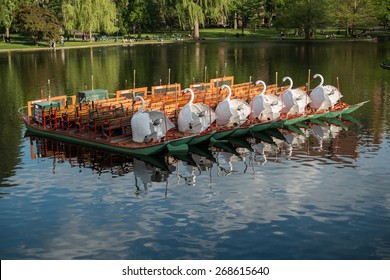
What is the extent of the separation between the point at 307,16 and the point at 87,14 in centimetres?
6552

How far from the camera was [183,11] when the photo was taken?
526ft

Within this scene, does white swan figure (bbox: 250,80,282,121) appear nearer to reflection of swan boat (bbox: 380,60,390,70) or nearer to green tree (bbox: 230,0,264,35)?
reflection of swan boat (bbox: 380,60,390,70)

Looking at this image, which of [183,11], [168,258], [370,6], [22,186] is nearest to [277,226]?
[168,258]

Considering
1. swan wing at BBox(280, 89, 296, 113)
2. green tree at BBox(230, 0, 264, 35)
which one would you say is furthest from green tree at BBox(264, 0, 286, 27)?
swan wing at BBox(280, 89, 296, 113)

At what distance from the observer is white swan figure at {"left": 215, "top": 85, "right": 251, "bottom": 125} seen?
4675cm

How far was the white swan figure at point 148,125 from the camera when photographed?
135 feet

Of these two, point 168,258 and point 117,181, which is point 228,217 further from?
point 117,181

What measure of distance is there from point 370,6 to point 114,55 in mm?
87179

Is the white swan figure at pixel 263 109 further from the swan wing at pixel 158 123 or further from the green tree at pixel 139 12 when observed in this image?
the green tree at pixel 139 12

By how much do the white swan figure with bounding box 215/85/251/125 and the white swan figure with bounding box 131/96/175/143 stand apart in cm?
683

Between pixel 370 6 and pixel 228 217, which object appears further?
pixel 370 6

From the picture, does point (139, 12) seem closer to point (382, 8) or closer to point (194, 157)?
point (382, 8)

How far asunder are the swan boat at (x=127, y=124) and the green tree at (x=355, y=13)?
12057 centimetres

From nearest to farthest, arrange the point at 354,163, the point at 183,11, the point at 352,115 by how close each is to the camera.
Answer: the point at 354,163
the point at 352,115
the point at 183,11
